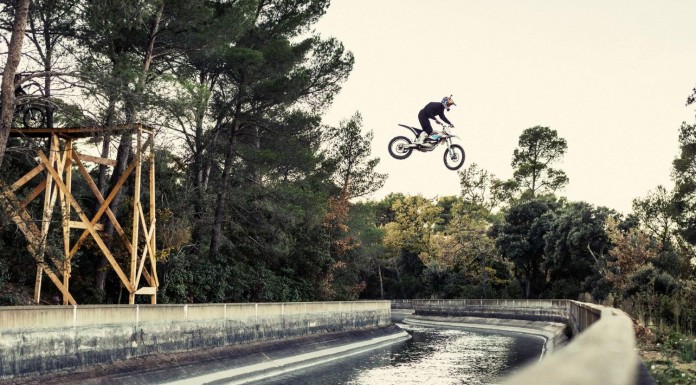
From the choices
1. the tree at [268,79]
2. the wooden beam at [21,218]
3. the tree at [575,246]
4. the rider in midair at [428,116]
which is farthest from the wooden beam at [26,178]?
the tree at [575,246]

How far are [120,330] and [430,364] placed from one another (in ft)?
43.2

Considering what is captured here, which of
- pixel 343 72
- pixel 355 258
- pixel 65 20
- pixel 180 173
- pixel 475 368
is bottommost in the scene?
pixel 475 368

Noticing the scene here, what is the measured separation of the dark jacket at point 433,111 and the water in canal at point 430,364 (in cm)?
824

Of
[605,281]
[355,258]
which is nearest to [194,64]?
[355,258]

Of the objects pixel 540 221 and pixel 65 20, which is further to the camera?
pixel 540 221

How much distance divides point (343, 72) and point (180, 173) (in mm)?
13430

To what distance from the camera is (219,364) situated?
23.5 meters

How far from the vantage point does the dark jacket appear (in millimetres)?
22234

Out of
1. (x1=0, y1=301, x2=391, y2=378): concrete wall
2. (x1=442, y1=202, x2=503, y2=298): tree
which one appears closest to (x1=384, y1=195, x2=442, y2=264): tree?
(x1=442, y1=202, x2=503, y2=298): tree

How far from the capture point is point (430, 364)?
28.3 metres

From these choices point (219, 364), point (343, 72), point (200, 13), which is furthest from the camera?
point (343, 72)

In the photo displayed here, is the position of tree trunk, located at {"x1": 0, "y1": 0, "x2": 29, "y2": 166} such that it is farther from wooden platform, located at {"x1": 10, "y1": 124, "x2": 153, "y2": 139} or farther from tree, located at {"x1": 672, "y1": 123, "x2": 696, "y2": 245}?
tree, located at {"x1": 672, "y1": 123, "x2": 696, "y2": 245}

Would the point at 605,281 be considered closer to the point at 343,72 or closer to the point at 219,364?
the point at 343,72

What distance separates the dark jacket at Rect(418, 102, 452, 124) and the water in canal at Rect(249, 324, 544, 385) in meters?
8.24
